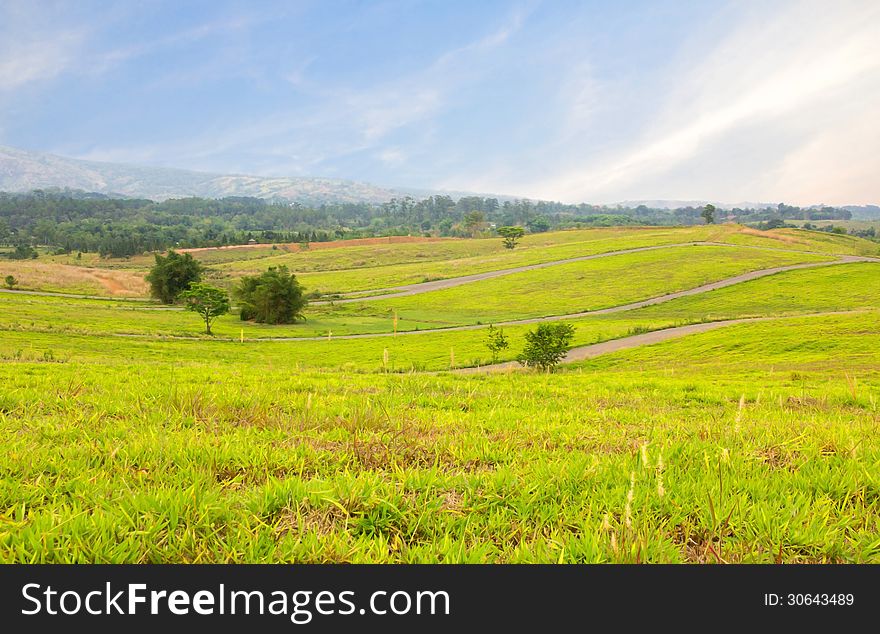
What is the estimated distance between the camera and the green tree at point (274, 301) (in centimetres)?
7588

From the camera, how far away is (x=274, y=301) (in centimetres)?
7631

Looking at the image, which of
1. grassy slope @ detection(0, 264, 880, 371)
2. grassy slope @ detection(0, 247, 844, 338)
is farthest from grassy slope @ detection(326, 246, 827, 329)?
grassy slope @ detection(0, 264, 880, 371)

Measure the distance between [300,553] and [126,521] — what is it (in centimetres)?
101

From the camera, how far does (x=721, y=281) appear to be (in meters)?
98.2

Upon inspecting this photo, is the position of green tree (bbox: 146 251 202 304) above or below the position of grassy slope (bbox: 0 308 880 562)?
below

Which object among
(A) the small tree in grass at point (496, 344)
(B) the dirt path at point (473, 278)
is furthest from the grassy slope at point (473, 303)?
(A) the small tree in grass at point (496, 344)

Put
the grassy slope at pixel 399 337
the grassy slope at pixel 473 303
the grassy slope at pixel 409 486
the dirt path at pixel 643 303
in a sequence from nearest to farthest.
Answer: the grassy slope at pixel 409 486 < the grassy slope at pixel 399 337 < the grassy slope at pixel 473 303 < the dirt path at pixel 643 303

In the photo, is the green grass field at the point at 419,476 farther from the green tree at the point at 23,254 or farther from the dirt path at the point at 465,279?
the green tree at the point at 23,254

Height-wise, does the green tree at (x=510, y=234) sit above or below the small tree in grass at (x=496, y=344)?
above

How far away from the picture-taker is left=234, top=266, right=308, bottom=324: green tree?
7588cm

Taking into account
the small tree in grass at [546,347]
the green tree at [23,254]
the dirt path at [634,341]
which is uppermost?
the green tree at [23,254]

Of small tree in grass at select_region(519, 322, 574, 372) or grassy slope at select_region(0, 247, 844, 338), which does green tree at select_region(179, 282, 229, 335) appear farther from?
small tree in grass at select_region(519, 322, 574, 372)
